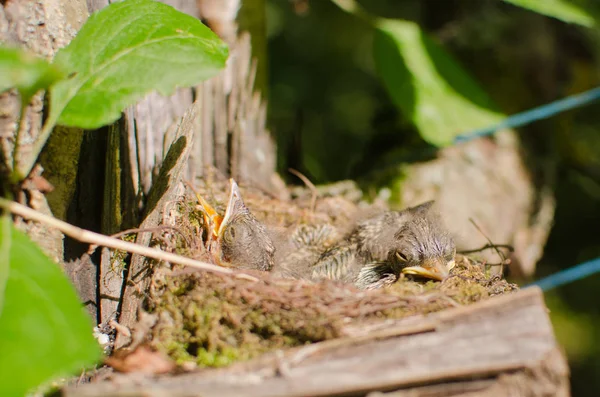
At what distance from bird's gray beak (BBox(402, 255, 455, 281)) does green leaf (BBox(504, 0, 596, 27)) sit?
37.1 inches

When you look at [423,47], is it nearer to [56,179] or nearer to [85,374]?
[56,179]

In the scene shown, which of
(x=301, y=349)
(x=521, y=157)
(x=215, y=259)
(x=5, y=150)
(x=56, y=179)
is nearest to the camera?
(x=301, y=349)

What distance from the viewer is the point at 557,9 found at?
7.63ft

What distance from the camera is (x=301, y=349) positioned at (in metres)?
1.22

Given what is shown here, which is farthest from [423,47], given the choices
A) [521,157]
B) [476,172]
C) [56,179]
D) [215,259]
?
[56,179]

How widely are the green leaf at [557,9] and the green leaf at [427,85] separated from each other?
1.58ft

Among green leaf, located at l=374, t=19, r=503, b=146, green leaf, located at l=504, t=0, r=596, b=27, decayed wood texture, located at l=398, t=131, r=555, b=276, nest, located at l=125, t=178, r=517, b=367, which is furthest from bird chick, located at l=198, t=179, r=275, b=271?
green leaf, located at l=504, t=0, r=596, b=27

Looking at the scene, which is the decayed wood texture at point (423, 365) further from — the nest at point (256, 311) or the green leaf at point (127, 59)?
the green leaf at point (127, 59)

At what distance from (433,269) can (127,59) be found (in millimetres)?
1080

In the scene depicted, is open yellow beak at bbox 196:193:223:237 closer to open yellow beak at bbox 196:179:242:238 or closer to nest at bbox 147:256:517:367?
open yellow beak at bbox 196:179:242:238

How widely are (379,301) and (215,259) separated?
1.95 feet

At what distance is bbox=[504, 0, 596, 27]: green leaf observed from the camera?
223 centimetres

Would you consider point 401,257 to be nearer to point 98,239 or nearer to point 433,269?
point 433,269

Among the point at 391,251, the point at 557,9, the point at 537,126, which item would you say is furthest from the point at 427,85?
the point at 537,126
